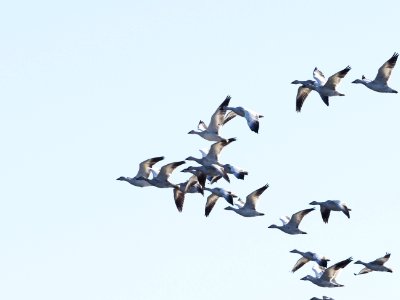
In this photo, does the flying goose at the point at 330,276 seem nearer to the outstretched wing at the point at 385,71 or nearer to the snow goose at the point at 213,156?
the snow goose at the point at 213,156

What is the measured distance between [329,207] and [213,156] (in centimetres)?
615

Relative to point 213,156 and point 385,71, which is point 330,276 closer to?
point 213,156

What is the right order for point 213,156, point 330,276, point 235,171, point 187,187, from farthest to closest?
point 187,187 → point 330,276 → point 213,156 → point 235,171

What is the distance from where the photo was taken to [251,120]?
259 feet

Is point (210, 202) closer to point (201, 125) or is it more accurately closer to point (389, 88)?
point (201, 125)

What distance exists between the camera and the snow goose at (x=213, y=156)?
8456cm

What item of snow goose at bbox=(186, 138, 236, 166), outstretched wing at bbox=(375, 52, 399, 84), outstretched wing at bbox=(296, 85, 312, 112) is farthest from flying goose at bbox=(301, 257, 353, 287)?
outstretched wing at bbox=(375, 52, 399, 84)

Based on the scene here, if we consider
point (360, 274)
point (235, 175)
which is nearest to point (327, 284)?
point (360, 274)

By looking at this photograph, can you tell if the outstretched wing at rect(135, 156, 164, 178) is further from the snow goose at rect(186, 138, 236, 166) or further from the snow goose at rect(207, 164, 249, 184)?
the snow goose at rect(207, 164, 249, 184)

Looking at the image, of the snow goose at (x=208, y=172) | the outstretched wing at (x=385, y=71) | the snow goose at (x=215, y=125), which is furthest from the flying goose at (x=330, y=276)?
the outstretched wing at (x=385, y=71)

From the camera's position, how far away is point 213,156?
278 feet

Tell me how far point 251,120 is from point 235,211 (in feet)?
33.9

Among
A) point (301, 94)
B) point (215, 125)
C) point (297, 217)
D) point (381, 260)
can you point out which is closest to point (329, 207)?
point (297, 217)

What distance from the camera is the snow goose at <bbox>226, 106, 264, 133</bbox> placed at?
255ft
